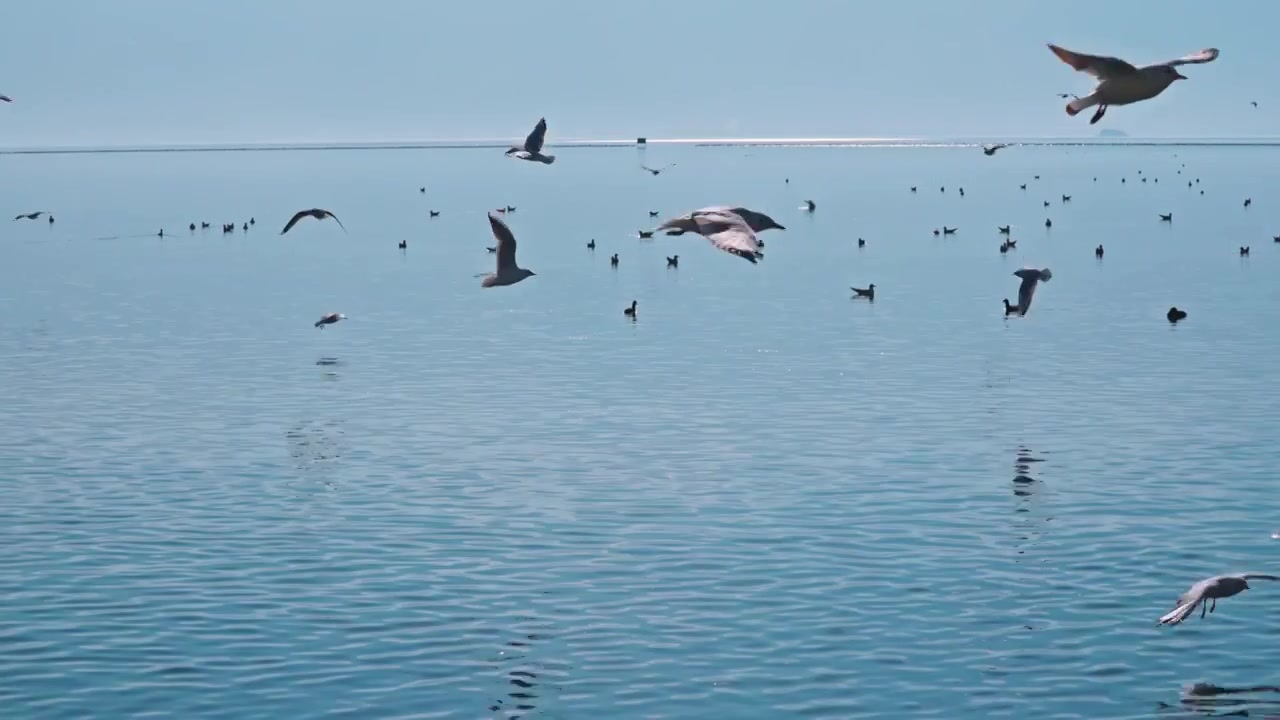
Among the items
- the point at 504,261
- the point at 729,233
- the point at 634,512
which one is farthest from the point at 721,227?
the point at 634,512

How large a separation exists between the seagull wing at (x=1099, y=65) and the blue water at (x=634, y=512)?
988 cm

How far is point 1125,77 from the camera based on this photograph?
2484 centimetres

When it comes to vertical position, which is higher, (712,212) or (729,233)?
(712,212)

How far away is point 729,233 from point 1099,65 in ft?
23.7

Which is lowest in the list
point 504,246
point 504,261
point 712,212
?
point 504,261

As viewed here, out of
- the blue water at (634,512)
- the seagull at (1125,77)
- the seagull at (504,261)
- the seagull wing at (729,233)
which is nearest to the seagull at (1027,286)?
the blue water at (634,512)

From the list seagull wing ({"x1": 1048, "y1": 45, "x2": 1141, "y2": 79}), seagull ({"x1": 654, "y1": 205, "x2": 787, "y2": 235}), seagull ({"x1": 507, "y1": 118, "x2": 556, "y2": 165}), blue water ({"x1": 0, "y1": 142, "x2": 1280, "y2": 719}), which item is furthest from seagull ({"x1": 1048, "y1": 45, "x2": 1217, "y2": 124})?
seagull ({"x1": 507, "y1": 118, "x2": 556, "y2": 165})

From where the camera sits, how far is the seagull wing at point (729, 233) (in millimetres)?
27641

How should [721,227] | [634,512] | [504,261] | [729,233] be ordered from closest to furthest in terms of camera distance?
[729,233] → [721,227] → [504,261] → [634,512]

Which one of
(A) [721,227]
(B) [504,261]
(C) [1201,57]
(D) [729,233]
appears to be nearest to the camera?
(C) [1201,57]

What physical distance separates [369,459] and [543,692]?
21780mm

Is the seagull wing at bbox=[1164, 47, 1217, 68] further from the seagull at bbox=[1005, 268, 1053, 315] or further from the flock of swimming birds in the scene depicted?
the seagull at bbox=[1005, 268, 1053, 315]

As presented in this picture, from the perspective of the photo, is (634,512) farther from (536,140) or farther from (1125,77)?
(1125,77)

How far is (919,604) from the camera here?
116 feet
